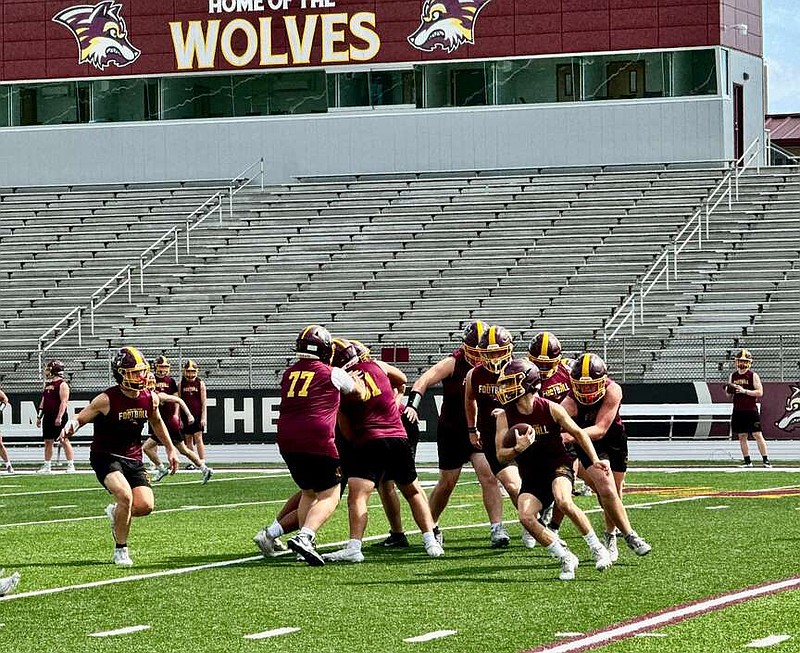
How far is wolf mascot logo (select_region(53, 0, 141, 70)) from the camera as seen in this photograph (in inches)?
1586

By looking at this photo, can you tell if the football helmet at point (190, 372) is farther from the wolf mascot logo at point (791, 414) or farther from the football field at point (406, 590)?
the wolf mascot logo at point (791, 414)

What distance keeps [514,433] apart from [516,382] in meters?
0.35

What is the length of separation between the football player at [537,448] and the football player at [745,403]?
12805 mm

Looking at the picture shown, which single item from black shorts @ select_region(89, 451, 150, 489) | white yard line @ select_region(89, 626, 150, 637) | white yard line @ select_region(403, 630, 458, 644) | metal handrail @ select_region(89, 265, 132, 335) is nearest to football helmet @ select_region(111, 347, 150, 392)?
black shorts @ select_region(89, 451, 150, 489)

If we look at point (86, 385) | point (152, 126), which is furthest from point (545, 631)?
point (152, 126)

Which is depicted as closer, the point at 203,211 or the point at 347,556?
the point at 347,556

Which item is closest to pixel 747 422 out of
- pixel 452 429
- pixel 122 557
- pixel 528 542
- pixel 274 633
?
pixel 452 429

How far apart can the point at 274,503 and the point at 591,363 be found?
7.02 m

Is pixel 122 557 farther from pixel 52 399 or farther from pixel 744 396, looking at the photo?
pixel 744 396

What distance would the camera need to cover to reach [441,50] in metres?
38.4

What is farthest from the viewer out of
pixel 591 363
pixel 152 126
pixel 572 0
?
pixel 152 126

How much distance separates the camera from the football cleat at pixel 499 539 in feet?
43.5

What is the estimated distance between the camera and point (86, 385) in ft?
97.9

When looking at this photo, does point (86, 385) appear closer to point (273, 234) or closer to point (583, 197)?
point (273, 234)
